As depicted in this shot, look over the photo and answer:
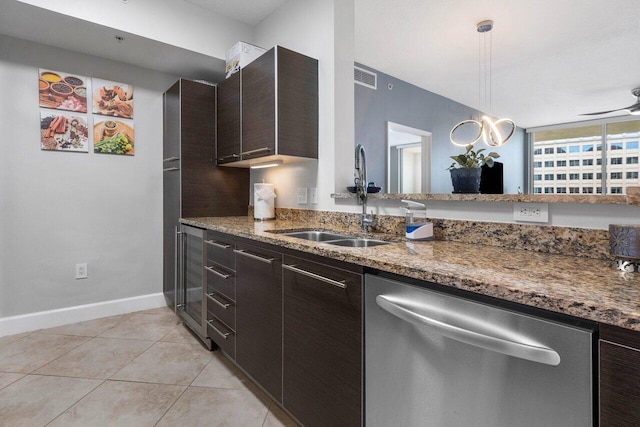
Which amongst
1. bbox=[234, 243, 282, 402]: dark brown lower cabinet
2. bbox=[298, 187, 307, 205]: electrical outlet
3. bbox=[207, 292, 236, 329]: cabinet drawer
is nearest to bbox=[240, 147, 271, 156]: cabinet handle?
bbox=[298, 187, 307, 205]: electrical outlet

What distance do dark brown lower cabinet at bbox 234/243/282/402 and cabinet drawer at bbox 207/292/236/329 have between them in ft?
0.22

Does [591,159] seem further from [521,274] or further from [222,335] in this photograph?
[222,335]

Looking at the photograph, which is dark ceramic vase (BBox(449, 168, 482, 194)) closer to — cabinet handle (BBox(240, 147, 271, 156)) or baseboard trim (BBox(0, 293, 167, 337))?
cabinet handle (BBox(240, 147, 271, 156))

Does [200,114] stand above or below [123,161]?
above

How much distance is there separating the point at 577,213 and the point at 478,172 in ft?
1.79

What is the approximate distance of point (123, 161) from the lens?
2980mm

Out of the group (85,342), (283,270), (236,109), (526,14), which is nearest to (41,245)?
(85,342)

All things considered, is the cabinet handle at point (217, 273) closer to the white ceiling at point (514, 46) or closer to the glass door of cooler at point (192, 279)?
the glass door of cooler at point (192, 279)

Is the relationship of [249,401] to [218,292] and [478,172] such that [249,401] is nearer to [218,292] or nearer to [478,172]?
[218,292]

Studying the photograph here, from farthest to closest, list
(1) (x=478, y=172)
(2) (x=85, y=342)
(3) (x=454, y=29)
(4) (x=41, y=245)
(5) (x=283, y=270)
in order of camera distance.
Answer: (3) (x=454, y=29), (4) (x=41, y=245), (2) (x=85, y=342), (1) (x=478, y=172), (5) (x=283, y=270)

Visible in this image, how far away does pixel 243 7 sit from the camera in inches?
108

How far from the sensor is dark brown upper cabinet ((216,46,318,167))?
215 centimetres

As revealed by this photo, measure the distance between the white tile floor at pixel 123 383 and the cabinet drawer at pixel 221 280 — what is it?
472 mm

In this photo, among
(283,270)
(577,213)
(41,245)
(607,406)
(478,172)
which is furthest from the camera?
(41,245)
